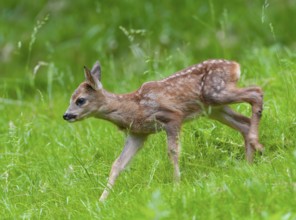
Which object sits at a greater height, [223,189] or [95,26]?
[223,189]

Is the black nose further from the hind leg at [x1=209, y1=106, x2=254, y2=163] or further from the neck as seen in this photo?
the hind leg at [x1=209, y1=106, x2=254, y2=163]

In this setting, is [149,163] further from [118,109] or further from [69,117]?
[69,117]

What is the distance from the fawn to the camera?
716cm

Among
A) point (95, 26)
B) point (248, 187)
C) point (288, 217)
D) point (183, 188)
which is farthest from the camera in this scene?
point (95, 26)

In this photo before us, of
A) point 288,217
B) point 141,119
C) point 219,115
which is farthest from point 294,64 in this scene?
point 288,217

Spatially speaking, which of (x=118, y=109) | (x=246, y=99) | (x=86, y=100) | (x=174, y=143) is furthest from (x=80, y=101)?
(x=246, y=99)

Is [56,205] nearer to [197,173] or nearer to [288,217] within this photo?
[197,173]

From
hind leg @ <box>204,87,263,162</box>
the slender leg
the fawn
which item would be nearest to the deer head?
the fawn

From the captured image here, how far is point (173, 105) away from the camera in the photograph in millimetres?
7250

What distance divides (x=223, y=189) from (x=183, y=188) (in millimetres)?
379

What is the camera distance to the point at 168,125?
7.15 metres

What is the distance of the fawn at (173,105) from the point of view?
23.5ft

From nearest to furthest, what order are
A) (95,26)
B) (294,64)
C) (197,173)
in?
(197,173)
(294,64)
(95,26)

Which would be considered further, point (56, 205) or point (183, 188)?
point (56, 205)
